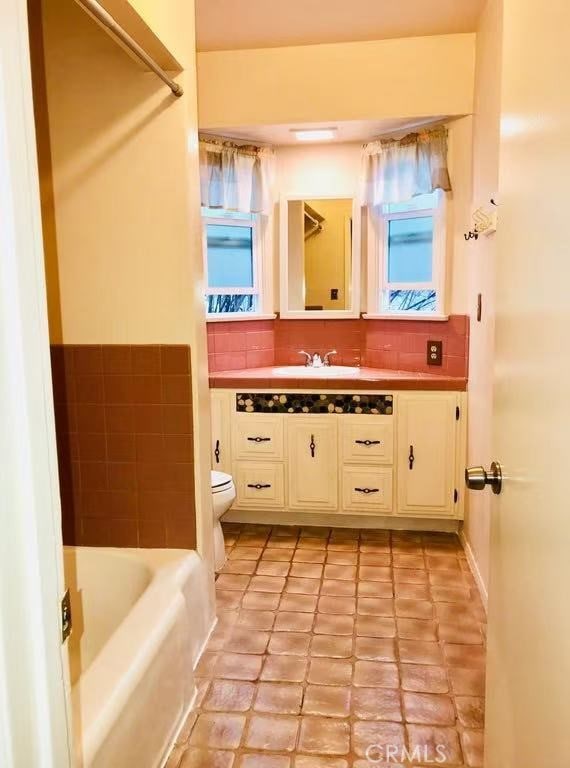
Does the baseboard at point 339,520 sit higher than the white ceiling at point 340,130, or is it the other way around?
the white ceiling at point 340,130

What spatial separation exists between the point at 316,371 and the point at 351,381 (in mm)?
505

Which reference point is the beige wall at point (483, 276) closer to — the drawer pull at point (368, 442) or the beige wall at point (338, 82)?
the beige wall at point (338, 82)

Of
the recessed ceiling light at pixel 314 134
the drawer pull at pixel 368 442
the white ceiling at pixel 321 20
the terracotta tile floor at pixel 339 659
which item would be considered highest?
the white ceiling at pixel 321 20

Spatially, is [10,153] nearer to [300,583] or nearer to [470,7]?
[300,583]

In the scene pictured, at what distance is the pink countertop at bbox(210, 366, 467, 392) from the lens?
326cm

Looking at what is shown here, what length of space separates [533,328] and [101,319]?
5.59 feet

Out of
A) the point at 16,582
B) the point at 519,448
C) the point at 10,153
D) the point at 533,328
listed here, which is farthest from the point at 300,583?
the point at 10,153

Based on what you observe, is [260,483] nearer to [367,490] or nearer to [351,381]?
[367,490]

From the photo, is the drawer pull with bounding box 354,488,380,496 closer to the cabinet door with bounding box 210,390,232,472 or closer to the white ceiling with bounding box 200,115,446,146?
the cabinet door with bounding box 210,390,232,472

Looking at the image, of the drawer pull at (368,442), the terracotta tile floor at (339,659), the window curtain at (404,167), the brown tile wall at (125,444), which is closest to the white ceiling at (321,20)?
the window curtain at (404,167)

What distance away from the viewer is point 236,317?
3.91m

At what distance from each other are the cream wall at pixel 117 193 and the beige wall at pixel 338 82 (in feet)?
3.84

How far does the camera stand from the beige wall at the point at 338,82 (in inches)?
124

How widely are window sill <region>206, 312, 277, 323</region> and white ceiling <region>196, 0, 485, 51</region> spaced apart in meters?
1.49
